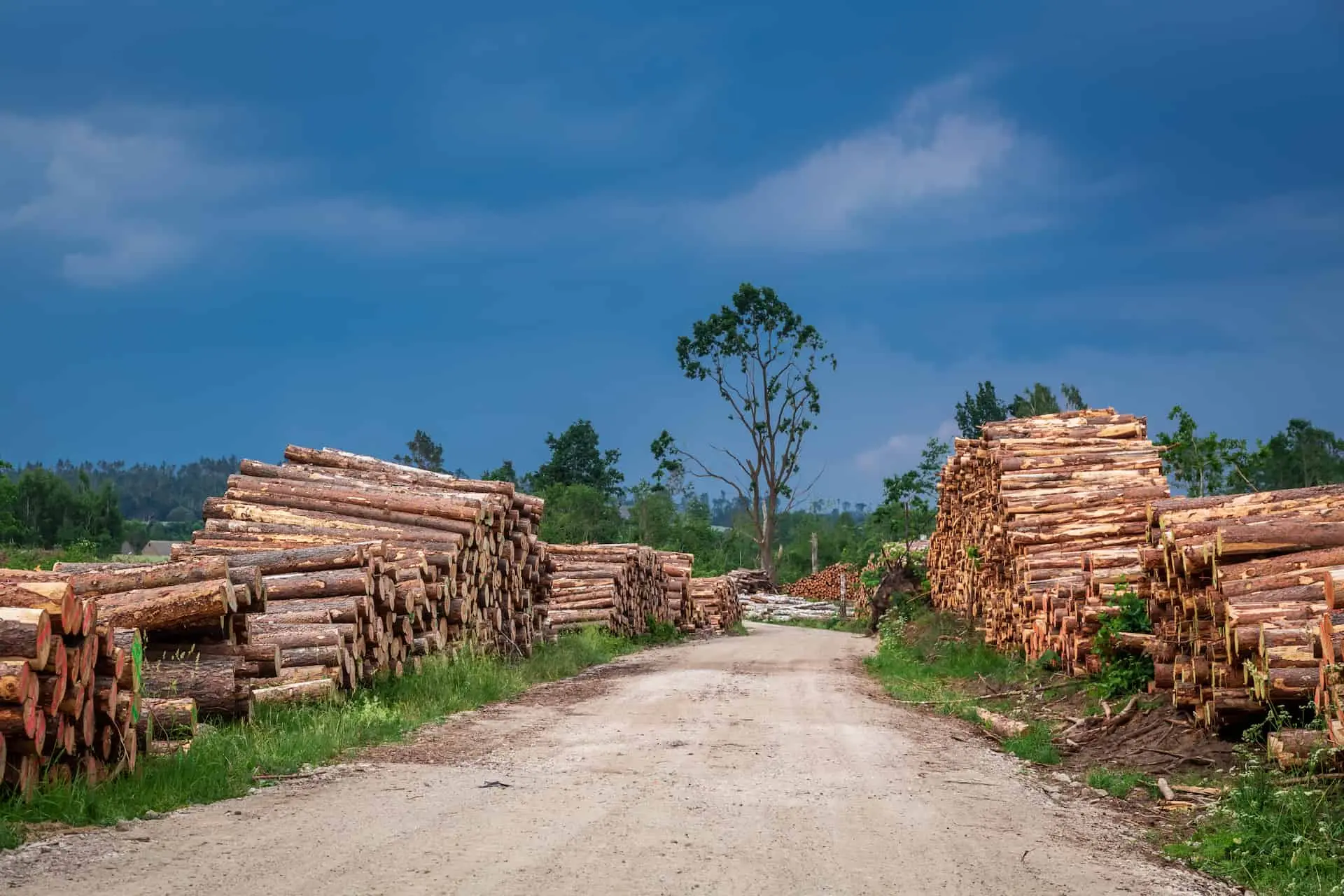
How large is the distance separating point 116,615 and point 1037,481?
1228 centimetres

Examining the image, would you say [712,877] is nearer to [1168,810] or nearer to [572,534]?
[1168,810]

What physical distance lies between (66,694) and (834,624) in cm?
3308

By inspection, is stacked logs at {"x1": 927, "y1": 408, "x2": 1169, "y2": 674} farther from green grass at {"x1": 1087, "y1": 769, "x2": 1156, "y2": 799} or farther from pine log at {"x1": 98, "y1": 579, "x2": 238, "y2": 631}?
pine log at {"x1": 98, "y1": 579, "x2": 238, "y2": 631}

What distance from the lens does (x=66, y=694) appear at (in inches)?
283

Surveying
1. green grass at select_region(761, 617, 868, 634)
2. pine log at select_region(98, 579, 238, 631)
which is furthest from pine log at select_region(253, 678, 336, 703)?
green grass at select_region(761, 617, 868, 634)

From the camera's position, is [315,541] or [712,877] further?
[315,541]

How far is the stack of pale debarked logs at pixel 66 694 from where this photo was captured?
6652mm

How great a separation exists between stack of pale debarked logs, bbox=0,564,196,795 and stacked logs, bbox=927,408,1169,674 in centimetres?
914

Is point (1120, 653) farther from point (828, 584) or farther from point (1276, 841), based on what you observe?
point (828, 584)

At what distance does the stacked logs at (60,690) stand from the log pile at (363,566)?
1991mm

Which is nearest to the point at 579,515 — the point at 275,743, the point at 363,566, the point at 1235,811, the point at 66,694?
the point at 363,566

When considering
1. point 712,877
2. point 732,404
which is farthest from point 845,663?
point 732,404

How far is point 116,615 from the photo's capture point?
941 centimetres

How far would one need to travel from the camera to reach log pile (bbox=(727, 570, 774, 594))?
47188 millimetres
